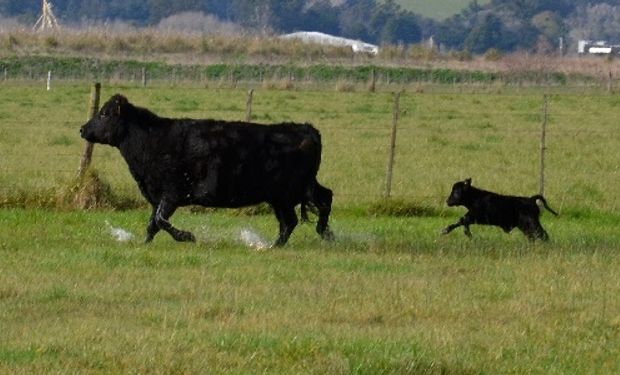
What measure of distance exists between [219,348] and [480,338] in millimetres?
2029

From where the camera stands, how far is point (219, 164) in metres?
16.7

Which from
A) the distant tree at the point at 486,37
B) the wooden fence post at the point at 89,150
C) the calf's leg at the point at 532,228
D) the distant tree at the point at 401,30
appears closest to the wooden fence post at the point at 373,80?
the wooden fence post at the point at 89,150

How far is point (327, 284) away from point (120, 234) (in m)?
4.24

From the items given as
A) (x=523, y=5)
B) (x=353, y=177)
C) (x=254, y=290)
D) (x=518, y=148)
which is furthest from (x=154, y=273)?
(x=523, y=5)

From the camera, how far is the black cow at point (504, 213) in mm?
17766

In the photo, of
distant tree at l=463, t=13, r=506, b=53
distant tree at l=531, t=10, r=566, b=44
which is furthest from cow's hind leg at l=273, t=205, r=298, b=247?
distant tree at l=531, t=10, r=566, b=44

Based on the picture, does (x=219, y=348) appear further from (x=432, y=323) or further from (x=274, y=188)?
(x=274, y=188)

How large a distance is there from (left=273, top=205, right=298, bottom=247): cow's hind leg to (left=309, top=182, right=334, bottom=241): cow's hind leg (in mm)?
407

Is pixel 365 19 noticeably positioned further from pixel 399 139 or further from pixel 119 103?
pixel 119 103

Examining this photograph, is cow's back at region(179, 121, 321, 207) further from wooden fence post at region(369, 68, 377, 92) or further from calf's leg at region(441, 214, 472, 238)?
wooden fence post at region(369, 68, 377, 92)

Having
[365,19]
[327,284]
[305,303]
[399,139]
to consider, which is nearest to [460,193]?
[327,284]

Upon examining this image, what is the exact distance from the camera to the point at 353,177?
2491 cm

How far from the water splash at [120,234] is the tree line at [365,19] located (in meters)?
135

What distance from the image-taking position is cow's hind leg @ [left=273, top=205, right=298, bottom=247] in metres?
16.8
